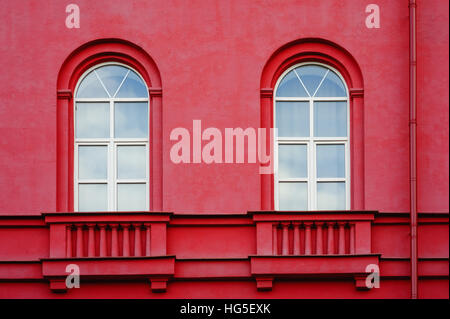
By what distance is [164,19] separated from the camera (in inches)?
591

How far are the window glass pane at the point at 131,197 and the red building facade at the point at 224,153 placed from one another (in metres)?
0.03

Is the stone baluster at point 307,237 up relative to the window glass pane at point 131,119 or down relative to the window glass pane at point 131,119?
down

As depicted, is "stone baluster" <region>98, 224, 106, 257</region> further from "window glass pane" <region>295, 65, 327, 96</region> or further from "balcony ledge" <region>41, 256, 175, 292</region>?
"window glass pane" <region>295, 65, 327, 96</region>

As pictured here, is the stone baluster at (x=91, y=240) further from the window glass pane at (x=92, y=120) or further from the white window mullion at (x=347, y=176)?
the white window mullion at (x=347, y=176)

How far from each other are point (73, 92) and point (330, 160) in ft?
13.1

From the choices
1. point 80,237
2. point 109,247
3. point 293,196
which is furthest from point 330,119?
point 80,237

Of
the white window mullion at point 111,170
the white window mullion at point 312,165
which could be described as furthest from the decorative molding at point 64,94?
the white window mullion at point 312,165

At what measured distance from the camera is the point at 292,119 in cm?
1512

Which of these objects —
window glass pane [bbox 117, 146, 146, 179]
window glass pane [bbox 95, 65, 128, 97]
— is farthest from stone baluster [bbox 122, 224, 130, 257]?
window glass pane [bbox 95, 65, 128, 97]

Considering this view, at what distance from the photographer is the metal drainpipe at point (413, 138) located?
46.4 ft

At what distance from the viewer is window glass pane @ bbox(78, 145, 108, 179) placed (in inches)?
589

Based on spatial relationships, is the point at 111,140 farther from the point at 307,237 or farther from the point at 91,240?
the point at 307,237

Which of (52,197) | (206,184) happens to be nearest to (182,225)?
(206,184)

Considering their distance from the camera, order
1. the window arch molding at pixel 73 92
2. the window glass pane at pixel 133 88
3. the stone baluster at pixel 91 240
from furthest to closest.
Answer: the window glass pane at pixel 133 88 → the window arch molding at pixel 73 92 → the stone baluster at pixel 91 240
